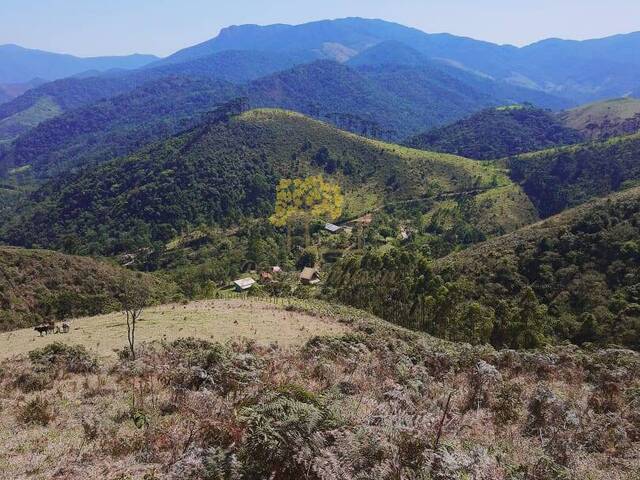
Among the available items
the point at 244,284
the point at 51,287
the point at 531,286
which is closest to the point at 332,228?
the point at 244,284

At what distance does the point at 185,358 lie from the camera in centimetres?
1944

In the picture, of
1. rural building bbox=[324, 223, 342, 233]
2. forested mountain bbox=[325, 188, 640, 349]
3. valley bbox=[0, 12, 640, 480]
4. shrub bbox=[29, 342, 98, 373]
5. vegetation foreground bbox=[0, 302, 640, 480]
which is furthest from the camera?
rural building bbox=[324, 223, 342, 233]

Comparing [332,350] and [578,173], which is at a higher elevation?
[332,350]

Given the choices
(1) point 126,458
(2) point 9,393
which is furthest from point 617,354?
(2) point 9,393

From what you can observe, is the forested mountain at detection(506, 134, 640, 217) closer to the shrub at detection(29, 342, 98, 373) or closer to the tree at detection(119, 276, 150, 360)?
the tree at detection(119, 276, 150, 360)

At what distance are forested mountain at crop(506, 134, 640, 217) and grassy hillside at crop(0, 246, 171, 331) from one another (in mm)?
134812

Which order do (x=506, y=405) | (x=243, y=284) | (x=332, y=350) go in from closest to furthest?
(x=506, y=405) → (x=332, y=350) → (x=243, y=284)

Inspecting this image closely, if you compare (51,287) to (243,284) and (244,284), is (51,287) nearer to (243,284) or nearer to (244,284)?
(243,284)

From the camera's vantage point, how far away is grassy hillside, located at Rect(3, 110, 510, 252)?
155625 mm

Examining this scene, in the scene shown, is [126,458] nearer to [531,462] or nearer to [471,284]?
[531,462]

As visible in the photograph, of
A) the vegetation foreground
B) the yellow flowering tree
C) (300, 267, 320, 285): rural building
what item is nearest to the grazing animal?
the vegetation foreground

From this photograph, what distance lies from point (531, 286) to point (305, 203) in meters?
84.7

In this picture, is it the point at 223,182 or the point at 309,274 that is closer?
the point at 309,274

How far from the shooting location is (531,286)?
5766 cm
